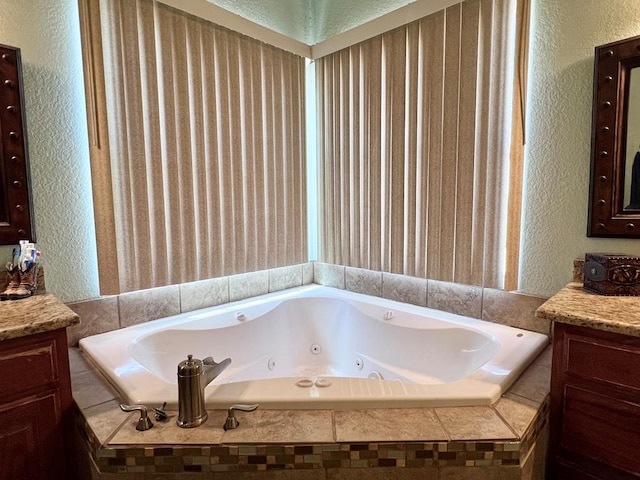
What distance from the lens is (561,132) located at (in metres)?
1.62

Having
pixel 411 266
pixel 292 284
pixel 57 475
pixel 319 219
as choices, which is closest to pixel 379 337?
pixel 411 266

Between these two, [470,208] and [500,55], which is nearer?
[500,55]

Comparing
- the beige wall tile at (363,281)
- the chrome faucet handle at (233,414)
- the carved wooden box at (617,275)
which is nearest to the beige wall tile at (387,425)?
the chrome faucet handle at (233,414)

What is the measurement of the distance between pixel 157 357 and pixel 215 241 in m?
0.70

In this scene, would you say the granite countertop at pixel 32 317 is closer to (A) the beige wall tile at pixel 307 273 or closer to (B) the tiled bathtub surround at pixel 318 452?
(B) the tiled bathtub surround at pixel 318 452

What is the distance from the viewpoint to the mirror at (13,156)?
4.80 feet

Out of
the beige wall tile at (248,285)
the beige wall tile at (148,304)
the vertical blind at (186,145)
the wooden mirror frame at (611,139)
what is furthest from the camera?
the beige wall tile at (248,285)

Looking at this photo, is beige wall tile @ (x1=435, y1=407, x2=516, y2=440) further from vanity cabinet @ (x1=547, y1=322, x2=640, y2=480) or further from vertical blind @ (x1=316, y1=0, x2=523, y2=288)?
vertical blind @ (x1=316, y1=0, x2=523, y2=288)

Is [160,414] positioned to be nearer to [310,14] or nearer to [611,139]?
[611,139]

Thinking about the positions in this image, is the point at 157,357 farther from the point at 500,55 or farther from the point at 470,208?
the point at 500,55

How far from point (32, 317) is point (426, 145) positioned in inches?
74.2

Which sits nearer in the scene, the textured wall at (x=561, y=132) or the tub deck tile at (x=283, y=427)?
the tub deck tile at (x=283, y=427)

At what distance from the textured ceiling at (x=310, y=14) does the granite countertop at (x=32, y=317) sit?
5.86ft

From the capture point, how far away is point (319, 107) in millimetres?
2529
